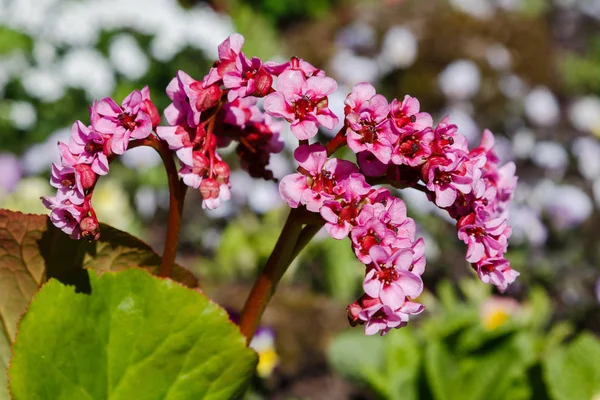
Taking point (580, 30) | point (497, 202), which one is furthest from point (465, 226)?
point (580, 30)

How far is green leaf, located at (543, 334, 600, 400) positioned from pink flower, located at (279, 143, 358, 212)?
1.30m

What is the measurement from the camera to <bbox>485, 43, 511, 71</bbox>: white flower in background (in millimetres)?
5023

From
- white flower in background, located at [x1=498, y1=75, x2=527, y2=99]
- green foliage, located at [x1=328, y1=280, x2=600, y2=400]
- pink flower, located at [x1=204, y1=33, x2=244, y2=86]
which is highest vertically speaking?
pink flower, located at [x1=204, y1=33, x2=244, y2=86]

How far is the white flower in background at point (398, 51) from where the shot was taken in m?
4.81

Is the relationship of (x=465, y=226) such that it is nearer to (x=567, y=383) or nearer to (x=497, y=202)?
(x=497, y=202)

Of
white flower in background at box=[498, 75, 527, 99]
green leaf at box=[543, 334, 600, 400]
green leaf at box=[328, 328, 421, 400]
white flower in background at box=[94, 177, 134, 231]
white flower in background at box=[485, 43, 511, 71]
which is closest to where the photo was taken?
green leaf at box=[543, 334, 600, 400]

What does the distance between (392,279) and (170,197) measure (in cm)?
33

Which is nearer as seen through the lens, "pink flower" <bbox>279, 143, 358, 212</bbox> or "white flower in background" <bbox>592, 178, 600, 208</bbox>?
"pink flower" <bbox>279, 143, 358, 212</bbox>

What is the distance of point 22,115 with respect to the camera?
167 inches

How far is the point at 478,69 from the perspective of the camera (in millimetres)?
5012

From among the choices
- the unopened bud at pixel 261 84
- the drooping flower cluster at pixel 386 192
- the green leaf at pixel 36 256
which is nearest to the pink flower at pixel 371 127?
the drooping flower cluster at pixel 386 192

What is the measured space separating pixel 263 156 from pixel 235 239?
2478mm

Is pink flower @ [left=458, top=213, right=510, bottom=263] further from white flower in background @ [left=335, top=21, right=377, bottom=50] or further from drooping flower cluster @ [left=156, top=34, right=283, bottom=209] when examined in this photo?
white flower in background @ [left=335, top=21, right=377, bottom=50]

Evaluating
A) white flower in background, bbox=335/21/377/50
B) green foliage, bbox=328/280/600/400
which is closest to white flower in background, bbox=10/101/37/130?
white flower in background, bbox=335/21/377/50
